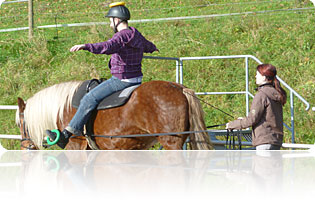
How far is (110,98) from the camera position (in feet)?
15.9

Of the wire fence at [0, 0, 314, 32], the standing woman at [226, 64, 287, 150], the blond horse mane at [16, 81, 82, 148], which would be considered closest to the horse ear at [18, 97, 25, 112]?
the blond horse mane at [16, 81, 82, 148]

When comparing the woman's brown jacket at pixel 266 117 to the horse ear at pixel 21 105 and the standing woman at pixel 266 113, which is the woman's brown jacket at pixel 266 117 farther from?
the horse ear at pixel 21 105

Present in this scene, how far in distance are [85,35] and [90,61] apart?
7.09 ft

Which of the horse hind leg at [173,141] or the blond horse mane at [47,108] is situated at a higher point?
the blond horse mane at [47,108]

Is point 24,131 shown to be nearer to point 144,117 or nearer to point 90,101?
point 90,101

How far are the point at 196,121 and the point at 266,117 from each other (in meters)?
0.71

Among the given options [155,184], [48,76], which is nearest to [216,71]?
[48,76]

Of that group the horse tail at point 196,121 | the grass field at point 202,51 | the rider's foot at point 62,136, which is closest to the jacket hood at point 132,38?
the horse tail at point 196,121

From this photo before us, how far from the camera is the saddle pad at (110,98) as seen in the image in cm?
473

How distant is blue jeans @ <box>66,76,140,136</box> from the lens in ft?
15.9

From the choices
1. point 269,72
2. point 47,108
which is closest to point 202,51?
point 47,108

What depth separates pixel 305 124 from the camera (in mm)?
8594

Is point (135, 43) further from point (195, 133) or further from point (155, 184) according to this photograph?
point (155, 184)

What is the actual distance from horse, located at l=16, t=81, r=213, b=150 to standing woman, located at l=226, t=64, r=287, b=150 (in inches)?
22.4
